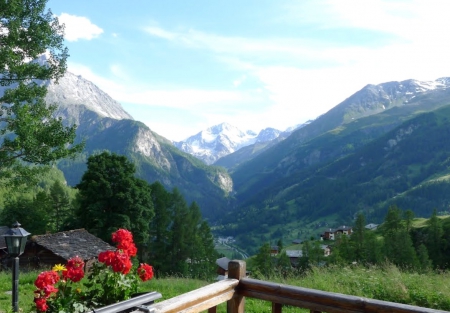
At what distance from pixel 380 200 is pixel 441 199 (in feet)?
103

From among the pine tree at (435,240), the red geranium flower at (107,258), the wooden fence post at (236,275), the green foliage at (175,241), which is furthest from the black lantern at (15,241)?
the pine tree at (435,240)

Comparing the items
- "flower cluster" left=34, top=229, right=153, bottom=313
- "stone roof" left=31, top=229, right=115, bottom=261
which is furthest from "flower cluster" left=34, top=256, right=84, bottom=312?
"stone roof" left=31, top=229, right=115, bottom=261

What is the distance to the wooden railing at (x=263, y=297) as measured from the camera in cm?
397

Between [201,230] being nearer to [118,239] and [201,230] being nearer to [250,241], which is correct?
[118,239]

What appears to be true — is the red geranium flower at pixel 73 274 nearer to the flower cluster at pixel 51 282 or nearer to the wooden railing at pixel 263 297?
the flower cluster at pixel 51 282

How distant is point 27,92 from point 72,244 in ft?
67.9

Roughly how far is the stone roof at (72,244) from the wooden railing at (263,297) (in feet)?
88.8

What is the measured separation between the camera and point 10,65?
13.1 metres

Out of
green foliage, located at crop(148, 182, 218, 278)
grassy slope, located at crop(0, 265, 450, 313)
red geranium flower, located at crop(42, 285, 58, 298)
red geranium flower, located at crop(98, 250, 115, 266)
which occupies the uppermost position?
red geranium flower, located at crop(98, 250, 115, 266)

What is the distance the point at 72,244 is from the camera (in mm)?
31703

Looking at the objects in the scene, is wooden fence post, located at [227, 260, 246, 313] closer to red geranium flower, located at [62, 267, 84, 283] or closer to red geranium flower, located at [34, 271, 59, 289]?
red geranium flower, located at [62, 267, 84, 283]

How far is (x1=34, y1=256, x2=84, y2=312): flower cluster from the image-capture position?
4329 millimetres

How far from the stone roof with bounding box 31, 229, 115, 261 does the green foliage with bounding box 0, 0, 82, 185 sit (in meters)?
16.4

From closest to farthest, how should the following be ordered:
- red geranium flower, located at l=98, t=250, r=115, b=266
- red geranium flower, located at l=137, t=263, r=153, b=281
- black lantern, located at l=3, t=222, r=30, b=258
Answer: red geranium flower, located at l=98, t=250, r=115, b=266
red geranium flower, located at l=137, t=263, r=153, b=281
black lantern, located at l=3, t=222, r=30, b=258
